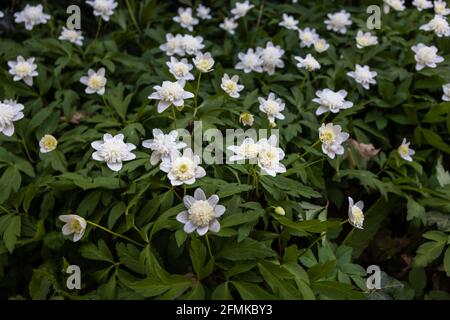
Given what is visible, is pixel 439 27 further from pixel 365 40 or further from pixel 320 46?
pixel 320 46

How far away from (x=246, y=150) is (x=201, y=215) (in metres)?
0.31

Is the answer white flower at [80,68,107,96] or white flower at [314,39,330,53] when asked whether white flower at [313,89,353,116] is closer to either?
white flower at [314,39,330,53]

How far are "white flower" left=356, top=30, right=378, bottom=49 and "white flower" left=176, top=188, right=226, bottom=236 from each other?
142 centimetres

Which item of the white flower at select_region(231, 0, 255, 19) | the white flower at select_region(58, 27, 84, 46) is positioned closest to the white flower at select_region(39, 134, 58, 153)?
the white flower at select_region(58, 27, 84, 46)

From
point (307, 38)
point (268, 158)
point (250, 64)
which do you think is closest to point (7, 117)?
point (268, 158)

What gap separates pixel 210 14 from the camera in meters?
3.22

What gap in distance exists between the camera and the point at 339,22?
2.85m

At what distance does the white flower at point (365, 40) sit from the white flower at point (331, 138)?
2.89 feet

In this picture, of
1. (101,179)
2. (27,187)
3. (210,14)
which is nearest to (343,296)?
(101,179)

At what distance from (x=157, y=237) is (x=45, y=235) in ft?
1.52

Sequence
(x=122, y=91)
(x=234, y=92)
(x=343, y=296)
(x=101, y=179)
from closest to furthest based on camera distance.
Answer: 1. (x=343, y=296)
2. (x=101, y=179)
3. (x=234, y=92)
4. (x=122, y=91)

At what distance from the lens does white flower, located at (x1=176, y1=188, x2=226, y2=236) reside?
5.49 feet

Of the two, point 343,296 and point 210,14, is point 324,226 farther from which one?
point 210,14

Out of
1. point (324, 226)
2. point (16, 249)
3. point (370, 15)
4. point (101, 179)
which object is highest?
point (370, 15)
